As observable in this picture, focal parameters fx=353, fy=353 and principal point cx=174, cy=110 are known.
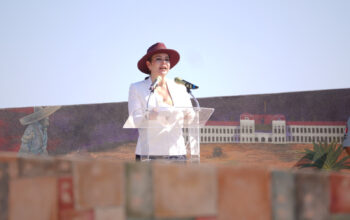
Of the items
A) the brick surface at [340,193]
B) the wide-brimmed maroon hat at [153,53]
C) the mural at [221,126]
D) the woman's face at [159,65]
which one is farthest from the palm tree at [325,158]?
the brick surface at [340,193]

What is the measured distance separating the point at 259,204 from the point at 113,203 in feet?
0.69

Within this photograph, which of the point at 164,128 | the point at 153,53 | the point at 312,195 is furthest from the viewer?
the point at 153,53

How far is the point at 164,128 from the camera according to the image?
3248mm

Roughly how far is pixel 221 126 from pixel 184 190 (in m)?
6.84

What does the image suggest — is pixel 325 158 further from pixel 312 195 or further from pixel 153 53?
pixel 312 195

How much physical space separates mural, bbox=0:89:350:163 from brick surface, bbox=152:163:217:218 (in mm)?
6285

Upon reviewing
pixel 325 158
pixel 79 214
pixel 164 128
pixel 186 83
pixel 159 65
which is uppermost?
pixel 159 65

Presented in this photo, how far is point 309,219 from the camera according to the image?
0.49 metres

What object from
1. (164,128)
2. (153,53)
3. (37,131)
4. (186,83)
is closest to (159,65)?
(153,53)

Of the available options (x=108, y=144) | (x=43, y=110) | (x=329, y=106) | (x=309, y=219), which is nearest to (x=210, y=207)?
(x=309, y=219)

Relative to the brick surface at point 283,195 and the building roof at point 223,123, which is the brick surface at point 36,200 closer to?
the brick surface at point 283,195

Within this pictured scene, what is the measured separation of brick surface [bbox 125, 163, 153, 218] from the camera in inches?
20.0

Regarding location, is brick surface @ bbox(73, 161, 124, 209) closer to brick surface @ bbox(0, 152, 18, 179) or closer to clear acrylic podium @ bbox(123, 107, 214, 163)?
brick surface @ bbox(0, 152, 18, 179)

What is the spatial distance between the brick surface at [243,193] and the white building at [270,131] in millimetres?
6243
